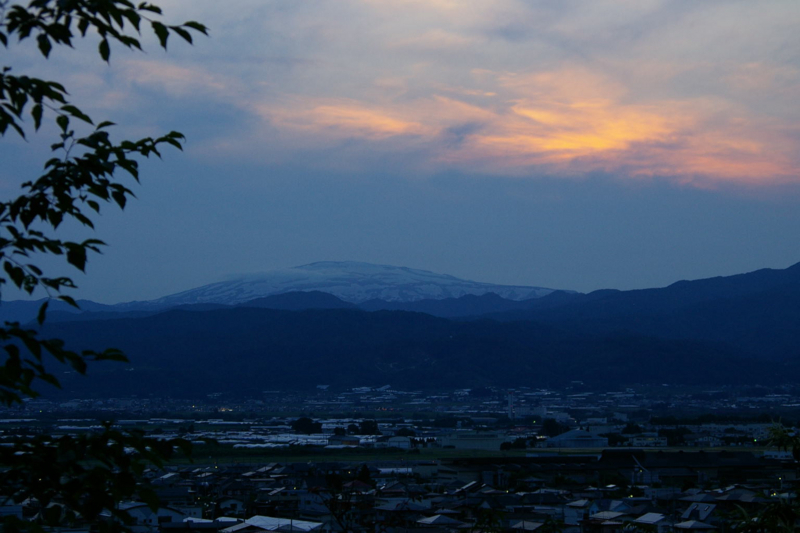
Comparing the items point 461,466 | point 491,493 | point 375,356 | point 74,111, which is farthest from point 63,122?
point 375,356

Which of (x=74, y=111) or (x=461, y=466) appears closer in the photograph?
(x=74, y=111)

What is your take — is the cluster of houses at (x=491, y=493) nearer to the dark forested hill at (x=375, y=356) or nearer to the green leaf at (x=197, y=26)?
the green leaf at (x=197, y=26)

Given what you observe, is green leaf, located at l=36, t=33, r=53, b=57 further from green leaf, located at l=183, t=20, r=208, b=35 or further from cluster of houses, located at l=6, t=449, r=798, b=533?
cluster of houses, located at l=6, t=449, r=798, b=533

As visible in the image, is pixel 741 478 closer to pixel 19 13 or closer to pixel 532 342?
pixel 19 13

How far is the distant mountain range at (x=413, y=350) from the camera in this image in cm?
11644

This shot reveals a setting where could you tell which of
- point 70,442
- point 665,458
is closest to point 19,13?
point 70,442

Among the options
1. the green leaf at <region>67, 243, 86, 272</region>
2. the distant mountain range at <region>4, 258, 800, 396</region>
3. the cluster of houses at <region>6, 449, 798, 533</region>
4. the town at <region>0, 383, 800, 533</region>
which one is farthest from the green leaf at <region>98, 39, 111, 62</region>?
the distant mountain range at <region>4, 258, 800, 396</region>

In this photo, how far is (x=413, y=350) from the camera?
126938 mm

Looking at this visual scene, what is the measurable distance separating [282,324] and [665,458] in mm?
105251

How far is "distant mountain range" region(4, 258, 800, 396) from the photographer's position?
116438 millimetres

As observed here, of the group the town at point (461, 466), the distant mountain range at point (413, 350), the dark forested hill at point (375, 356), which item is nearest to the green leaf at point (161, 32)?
the town at point (461, 466)

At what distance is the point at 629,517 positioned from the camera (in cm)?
1919

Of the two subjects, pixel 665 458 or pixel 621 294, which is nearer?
pixel 665 458

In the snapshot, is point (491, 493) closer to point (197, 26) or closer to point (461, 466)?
point (461, 466)
